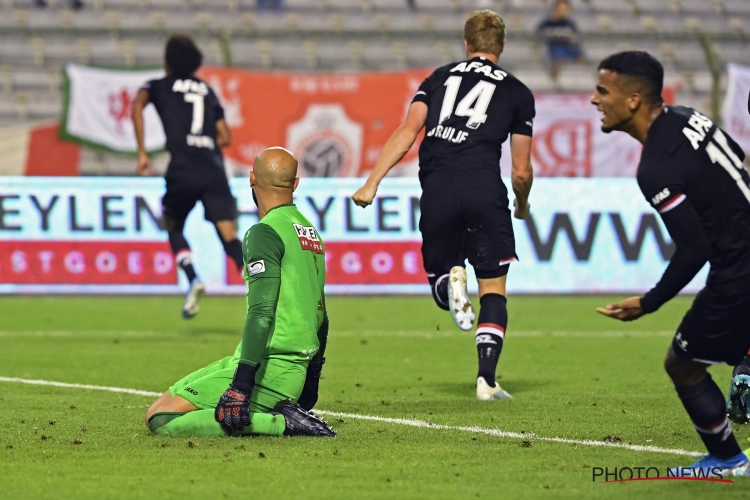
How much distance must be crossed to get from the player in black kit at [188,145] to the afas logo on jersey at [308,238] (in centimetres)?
516

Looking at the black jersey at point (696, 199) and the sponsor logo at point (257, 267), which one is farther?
the sponsor logo at point (257, 267)

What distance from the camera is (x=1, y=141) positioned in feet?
56.1

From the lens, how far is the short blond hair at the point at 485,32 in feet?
24.0

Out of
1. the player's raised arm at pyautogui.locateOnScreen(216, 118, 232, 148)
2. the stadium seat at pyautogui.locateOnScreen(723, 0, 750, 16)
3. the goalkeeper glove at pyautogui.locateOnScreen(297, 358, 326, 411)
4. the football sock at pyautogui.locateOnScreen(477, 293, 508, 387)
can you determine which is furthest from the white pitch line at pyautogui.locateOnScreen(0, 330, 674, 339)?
the stadium seat at pyautogui.locateOnScreen(723, 0, 750, 16)

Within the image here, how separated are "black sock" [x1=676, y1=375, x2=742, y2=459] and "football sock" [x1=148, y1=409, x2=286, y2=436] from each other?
5.90ft

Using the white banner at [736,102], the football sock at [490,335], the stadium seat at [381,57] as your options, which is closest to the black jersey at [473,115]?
the football sock at [490,335]

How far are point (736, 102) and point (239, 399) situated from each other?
1349 cm

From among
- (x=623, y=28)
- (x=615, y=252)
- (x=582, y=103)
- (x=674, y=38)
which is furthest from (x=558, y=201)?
(x=623, y=28)

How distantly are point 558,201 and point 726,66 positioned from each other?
4509 millimetres

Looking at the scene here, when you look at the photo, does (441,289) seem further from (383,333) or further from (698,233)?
(383,333)

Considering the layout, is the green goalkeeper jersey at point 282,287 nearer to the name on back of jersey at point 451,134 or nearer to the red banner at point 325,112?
the name on back of jersey at point 451,134

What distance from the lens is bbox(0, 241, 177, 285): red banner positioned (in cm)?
1428

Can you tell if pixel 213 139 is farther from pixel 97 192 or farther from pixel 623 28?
pixel 623 28

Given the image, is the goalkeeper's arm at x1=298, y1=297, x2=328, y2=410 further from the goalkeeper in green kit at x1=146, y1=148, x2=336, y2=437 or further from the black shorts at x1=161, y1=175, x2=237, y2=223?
the black shorts at x1=161, y1=175, x2=237, y2=223
